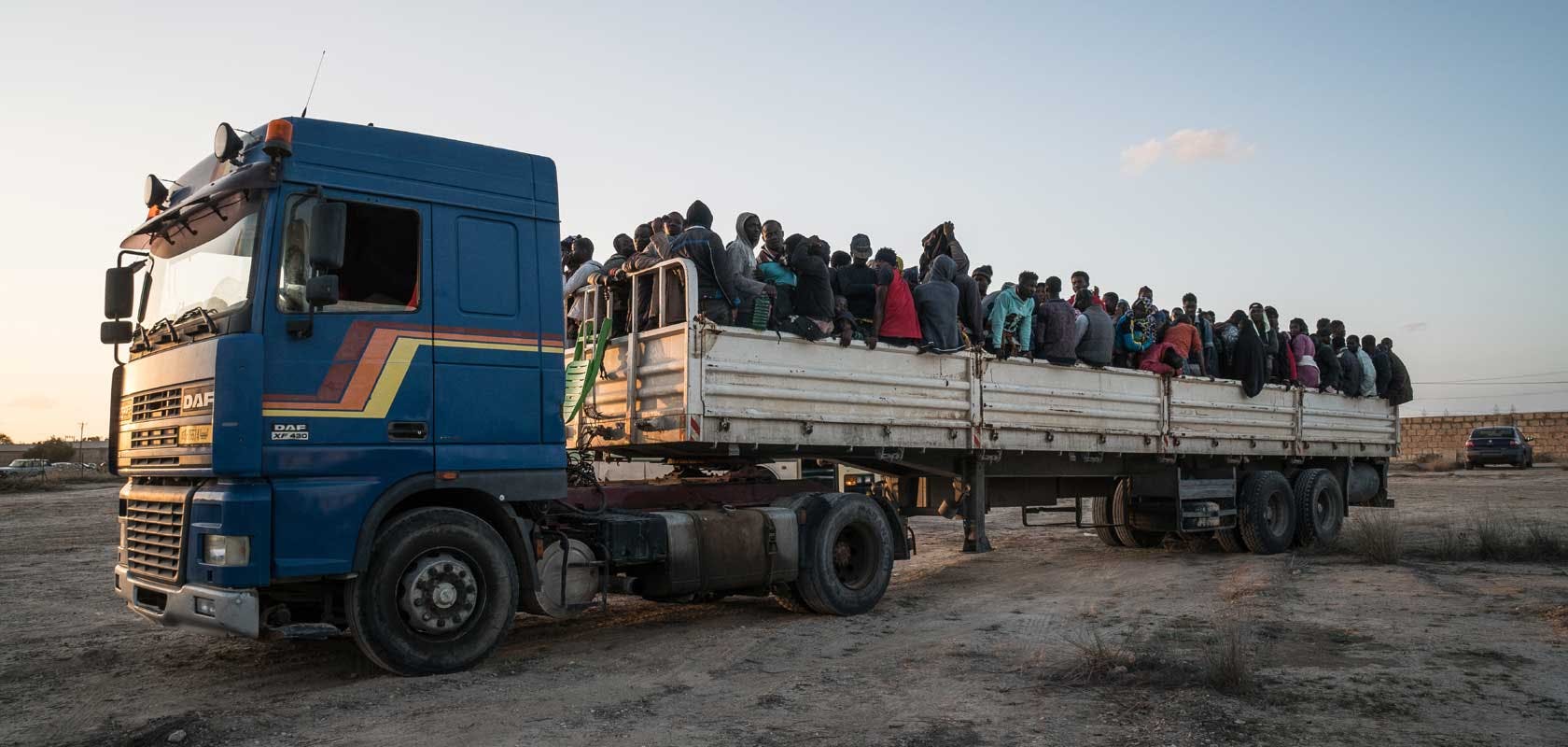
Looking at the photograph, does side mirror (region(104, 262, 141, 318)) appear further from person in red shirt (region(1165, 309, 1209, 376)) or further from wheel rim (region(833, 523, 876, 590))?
person in red shirt (region(1165, 309, 1209, 376))

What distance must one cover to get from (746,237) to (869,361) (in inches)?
58.1

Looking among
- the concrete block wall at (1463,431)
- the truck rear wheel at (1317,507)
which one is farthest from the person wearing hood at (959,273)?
the concrete block wall at (1463,431)

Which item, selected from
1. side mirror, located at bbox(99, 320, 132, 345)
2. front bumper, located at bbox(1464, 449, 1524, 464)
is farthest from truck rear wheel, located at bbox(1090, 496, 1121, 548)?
front bumper, located at bbox(1464, 449, 1524, 464)

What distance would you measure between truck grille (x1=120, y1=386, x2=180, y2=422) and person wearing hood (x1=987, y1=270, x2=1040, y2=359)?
6.79 m

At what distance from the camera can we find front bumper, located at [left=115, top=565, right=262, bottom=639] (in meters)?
5.63

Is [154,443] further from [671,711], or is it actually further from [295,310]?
[671,711]

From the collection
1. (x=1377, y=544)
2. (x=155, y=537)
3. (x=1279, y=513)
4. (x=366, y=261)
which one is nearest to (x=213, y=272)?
(x=366, y=261)

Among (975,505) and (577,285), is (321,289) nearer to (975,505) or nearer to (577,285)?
(577,285)

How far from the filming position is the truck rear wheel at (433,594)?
6105 millimetres

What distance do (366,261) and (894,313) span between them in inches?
179

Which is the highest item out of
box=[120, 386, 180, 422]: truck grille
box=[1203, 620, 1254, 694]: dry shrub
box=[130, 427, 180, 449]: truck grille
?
box=[120, 386, 180, 422]: truck grille

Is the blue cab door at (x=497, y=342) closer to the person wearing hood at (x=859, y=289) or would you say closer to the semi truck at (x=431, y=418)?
the semi truck at (x=431, y=418)

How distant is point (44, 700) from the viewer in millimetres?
6000

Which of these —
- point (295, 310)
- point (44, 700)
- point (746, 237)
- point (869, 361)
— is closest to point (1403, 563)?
point (869, 361)
